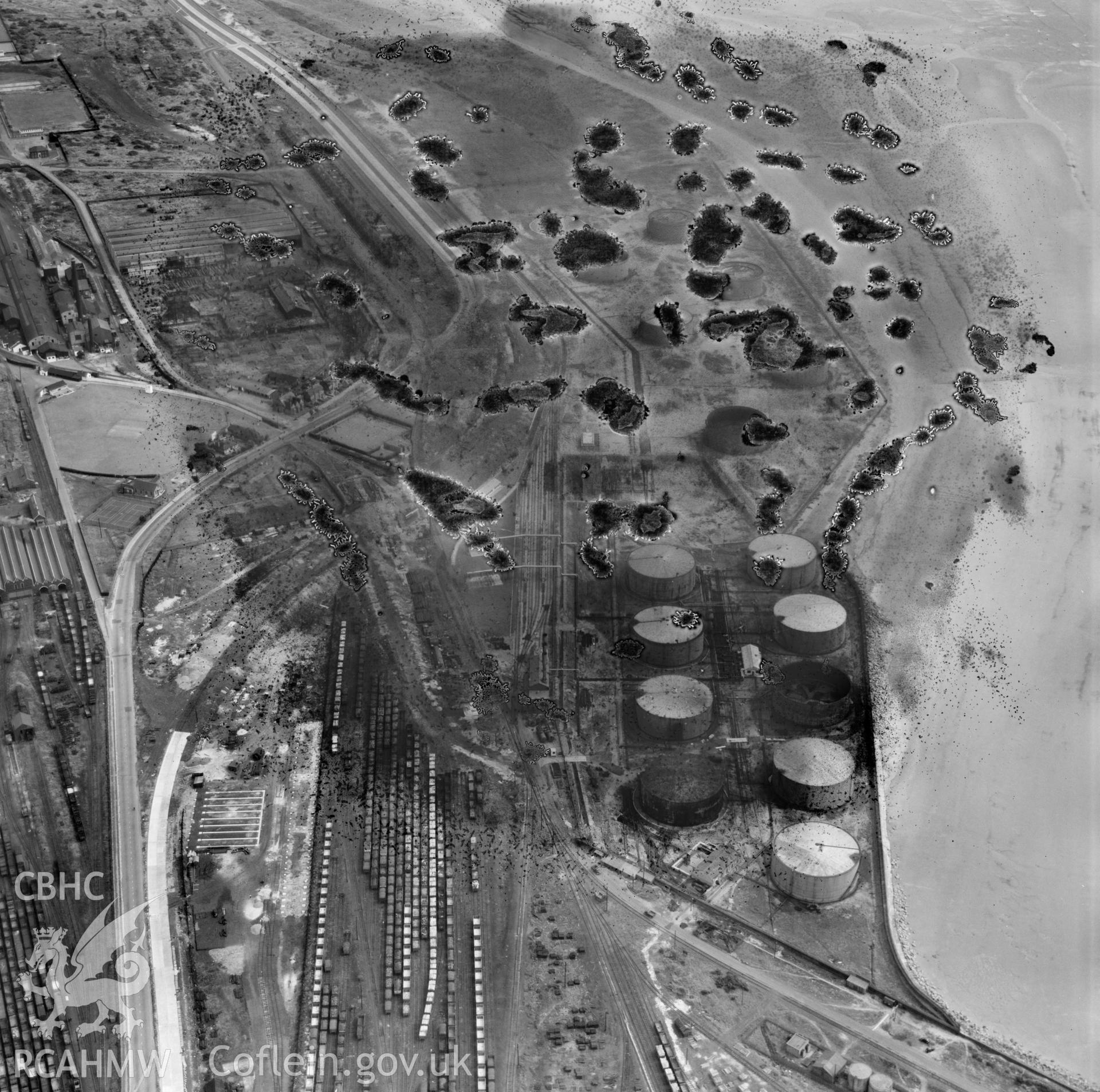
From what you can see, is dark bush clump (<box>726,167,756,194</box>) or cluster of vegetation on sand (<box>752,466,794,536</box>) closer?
cluster of vegetation on sand (<box>752,466,794,536</box>)

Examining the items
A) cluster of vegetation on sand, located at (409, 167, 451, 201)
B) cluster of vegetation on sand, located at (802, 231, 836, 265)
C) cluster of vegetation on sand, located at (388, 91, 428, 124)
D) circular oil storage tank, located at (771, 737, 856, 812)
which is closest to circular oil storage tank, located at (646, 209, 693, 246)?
cluster of vegetation on sand, located at (802, 231, 836, 265)

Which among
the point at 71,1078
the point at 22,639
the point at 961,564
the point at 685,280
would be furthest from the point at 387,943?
the point at 685,280

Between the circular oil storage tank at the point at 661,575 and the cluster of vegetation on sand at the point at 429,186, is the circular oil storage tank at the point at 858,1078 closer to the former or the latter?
the circular oil storage tank at the point at 661,575

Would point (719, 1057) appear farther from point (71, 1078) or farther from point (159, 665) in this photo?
point (159, 665)

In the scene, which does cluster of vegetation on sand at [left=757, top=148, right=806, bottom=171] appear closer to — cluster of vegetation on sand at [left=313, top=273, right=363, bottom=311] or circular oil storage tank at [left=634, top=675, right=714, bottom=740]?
cluster of vegetation on sand at [left=313, top=273, right=363, bottom=311]

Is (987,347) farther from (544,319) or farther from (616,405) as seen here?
(544,319)
